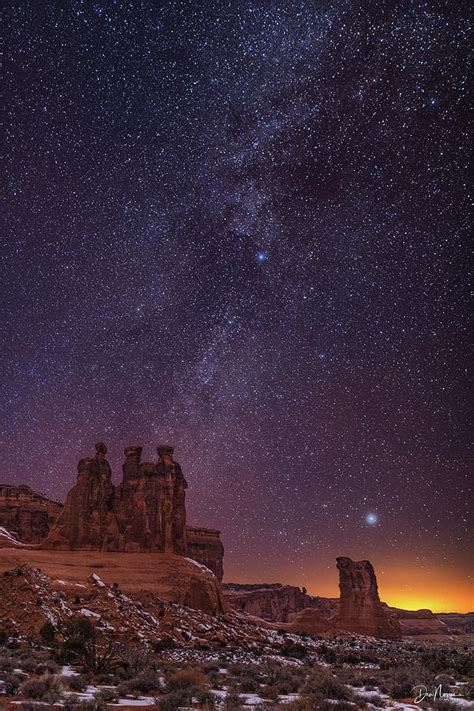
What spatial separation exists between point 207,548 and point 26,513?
4155 centimetres

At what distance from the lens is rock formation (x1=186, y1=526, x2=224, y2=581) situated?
106750 millimetres

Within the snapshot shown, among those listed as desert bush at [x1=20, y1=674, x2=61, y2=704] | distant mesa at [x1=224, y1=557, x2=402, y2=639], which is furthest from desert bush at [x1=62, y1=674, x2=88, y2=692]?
distant mesa at [x1=224, y1=557, x2=402, y2=639]

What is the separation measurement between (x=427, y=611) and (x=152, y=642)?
574 ft

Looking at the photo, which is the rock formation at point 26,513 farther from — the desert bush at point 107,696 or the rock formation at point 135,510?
the desert bush at point 107,696

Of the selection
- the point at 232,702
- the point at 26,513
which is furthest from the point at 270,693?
the point at 26,513

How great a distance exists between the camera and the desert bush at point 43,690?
37.5 ft

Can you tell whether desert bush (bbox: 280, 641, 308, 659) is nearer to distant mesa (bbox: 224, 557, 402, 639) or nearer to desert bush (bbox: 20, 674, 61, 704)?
desert bush (bbox: 20, 674, 61, 704)

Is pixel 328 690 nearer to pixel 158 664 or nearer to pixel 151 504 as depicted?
pixel 158 664

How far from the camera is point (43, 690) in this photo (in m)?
12.2

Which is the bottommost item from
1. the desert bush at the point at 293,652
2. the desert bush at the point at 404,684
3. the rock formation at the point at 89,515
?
the desert bush at the point at 293,652

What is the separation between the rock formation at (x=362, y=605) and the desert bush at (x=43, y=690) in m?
86.8

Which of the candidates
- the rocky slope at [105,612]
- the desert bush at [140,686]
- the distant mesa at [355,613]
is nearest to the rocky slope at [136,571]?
A: the rocky slope at [105,612]

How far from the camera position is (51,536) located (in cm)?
5312
